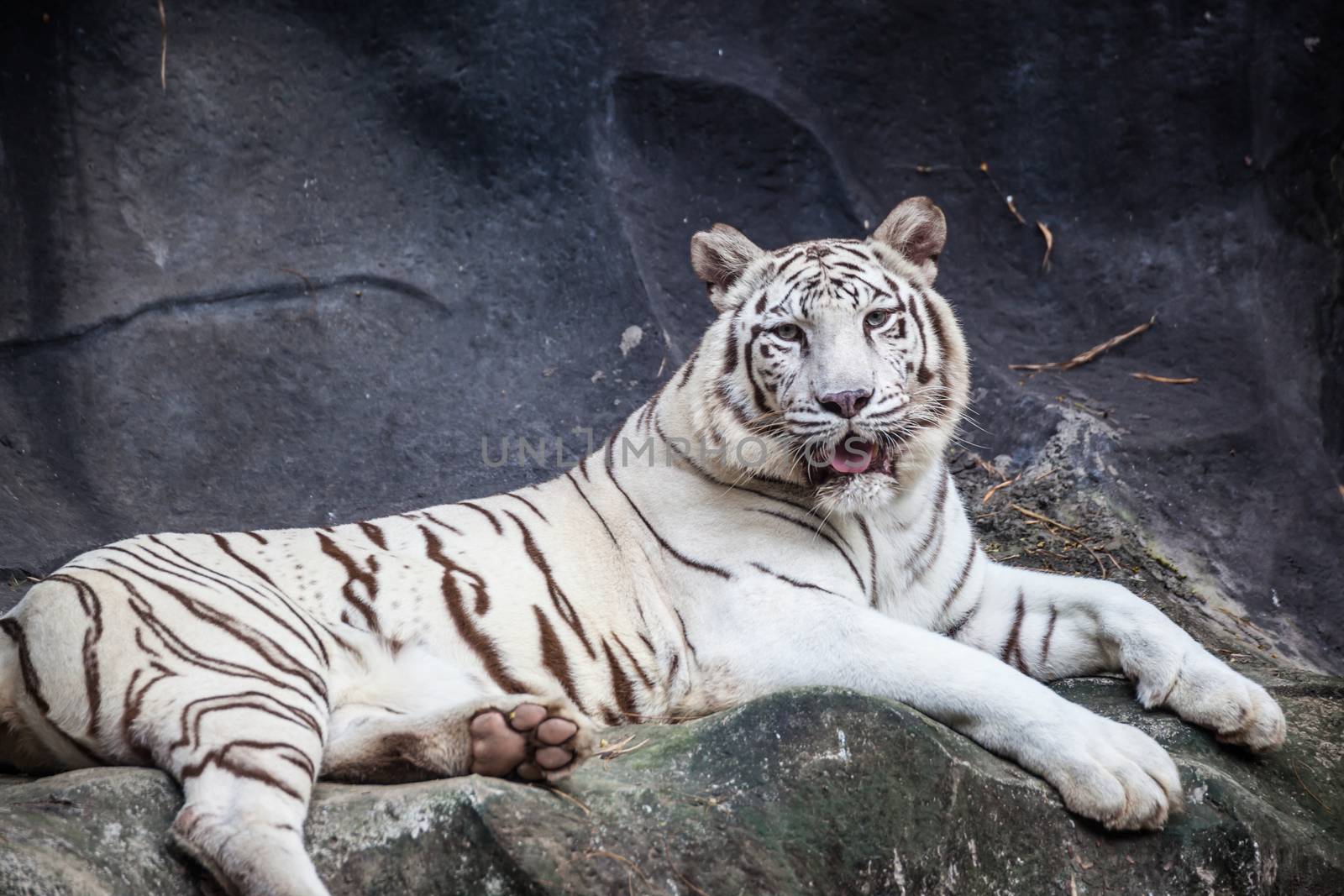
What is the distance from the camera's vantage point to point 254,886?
6.66 ft

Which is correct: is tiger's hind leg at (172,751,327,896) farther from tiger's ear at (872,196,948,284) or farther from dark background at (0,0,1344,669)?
dark background at (0,0,1344,669)

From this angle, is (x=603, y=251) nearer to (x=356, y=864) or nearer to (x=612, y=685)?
(x=612, y=685)

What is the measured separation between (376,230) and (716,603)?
2750mm

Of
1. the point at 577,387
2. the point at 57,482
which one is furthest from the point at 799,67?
the point at 57,482

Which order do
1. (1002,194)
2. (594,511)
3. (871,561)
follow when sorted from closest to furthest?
(871,561), (594,511), (1002,194)

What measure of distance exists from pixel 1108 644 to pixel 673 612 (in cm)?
111

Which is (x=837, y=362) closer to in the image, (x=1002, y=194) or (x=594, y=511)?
(x=594, y=511)

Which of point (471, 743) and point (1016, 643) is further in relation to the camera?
point (1016, 643)

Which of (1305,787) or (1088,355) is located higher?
(1088,355)

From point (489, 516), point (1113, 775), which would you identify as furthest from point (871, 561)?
point (489, 516)

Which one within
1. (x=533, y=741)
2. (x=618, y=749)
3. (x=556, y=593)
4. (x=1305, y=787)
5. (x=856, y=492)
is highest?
(x=856, y=492)

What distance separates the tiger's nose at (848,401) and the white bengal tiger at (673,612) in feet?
0.04

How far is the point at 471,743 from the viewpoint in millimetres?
2461

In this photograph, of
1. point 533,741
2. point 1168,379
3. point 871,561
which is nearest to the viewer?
point 533,741
